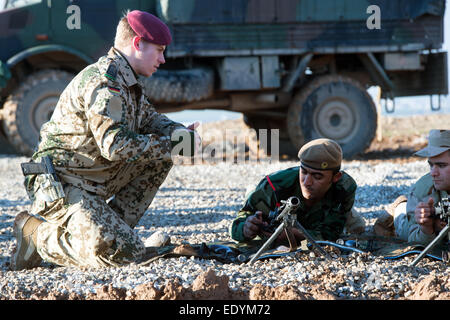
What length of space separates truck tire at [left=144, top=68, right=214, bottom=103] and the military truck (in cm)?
2

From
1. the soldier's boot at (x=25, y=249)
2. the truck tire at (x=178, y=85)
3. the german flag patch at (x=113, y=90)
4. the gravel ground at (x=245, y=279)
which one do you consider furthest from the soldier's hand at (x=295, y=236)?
the truck tire at (x=178, y=85)

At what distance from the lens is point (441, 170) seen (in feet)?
12.5

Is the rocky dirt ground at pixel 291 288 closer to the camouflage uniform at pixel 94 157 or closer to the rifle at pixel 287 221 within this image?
the rifle at pixel 287 221

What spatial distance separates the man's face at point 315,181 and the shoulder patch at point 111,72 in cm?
118

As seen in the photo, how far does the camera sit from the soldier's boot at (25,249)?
388cm

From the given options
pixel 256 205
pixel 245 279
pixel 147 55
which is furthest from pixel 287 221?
pixel 147 55

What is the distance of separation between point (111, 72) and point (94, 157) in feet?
1.66

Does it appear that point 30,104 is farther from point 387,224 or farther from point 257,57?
point 387,224

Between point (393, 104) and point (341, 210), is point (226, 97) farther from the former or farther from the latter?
point (341, 210)

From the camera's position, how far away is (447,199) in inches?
134

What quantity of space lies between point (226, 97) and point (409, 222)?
6535 millimetres

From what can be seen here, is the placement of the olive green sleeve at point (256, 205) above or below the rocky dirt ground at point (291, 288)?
above
